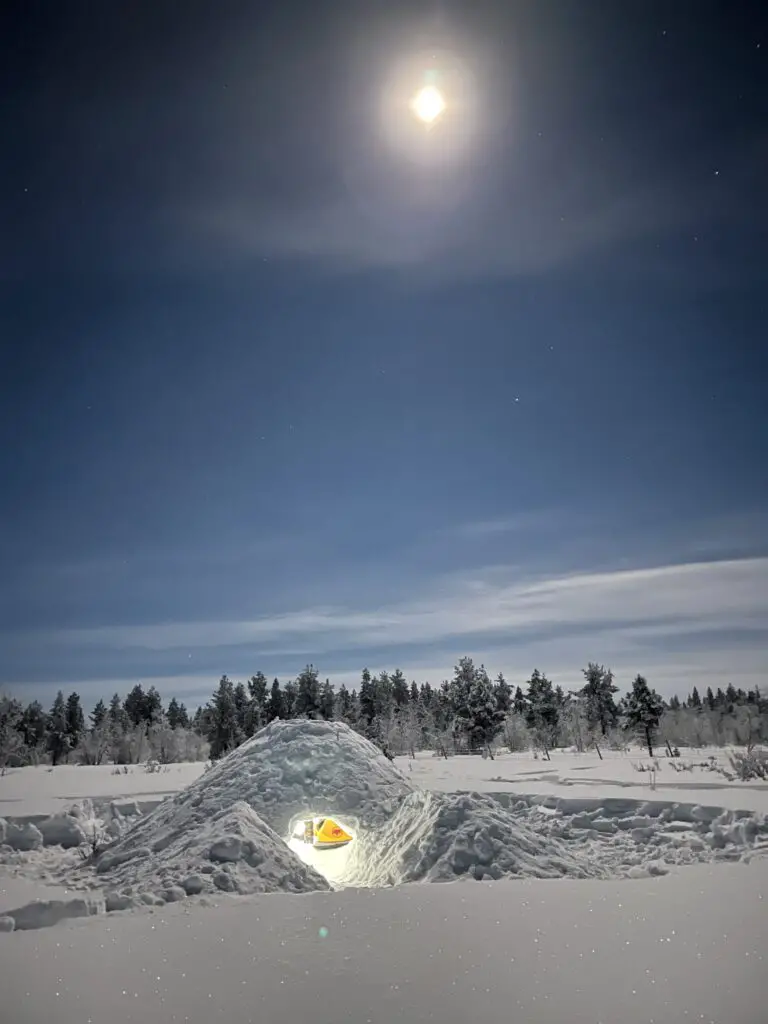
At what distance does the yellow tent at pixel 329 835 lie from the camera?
12.7 metres

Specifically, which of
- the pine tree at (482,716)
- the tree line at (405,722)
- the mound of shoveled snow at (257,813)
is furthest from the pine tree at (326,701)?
the mound of shoveled snow at (257,813)

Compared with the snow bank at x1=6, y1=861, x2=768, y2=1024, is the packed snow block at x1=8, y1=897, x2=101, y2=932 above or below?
above

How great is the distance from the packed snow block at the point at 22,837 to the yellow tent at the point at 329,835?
7.51m

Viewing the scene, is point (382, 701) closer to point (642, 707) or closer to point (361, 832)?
point (642, 707)

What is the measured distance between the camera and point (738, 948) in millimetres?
6070

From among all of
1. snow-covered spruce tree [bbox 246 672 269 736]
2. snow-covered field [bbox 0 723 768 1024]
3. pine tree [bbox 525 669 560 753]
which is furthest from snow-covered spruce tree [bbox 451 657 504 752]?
snow-covered field [bbox 0 723 768 1024]

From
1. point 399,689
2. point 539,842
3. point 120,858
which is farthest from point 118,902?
point 399,689

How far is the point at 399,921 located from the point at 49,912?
410cm

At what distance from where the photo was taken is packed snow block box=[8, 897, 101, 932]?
6.99 metres

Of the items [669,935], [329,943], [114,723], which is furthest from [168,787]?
[114,723]

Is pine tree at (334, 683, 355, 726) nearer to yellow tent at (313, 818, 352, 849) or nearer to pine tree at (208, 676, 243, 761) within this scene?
pine tree at (208, 676, 243, 761)

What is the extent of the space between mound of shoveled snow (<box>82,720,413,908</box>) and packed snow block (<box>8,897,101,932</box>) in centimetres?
30

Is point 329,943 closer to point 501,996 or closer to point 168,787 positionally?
point 501,996

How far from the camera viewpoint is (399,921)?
6742 mm
